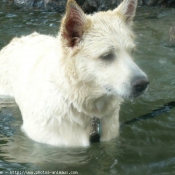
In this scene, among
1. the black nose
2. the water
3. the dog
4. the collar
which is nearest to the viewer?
the black nose

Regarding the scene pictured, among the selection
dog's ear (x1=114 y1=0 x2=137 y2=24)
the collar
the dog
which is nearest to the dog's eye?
the dog

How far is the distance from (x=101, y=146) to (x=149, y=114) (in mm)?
1474

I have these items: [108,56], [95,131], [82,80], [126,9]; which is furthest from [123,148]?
[126,9]

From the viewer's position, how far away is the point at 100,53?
166 inches

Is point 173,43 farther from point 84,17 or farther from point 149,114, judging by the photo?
point 84,17

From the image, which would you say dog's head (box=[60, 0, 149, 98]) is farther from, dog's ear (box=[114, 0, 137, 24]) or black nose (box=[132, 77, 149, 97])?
dog's ear (box=[114, 0, 137, 24])

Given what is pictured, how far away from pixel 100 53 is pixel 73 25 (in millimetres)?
439

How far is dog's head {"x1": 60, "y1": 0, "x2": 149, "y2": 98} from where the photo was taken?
13.6ft

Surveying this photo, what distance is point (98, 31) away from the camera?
4.29 meters

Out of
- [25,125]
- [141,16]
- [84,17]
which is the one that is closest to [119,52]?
[84,17]

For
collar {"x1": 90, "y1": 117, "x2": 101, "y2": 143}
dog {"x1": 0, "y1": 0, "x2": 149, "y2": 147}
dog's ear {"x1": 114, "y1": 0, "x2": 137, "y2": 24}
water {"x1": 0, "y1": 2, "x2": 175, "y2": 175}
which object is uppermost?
dog's ear {"x1": 114, "y1": 0, "x2": 137, "y2": 24}

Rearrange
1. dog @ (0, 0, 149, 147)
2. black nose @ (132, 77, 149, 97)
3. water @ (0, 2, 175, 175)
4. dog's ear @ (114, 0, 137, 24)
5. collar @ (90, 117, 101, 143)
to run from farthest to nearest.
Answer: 1. collar @ (90, 117, 101, 143)
2. water @ (0, 2, 175, 175)
3. dog's ear @ (114, 0, 137, 24)
4. dog @ (0, 0, 149, 147)
5. black nose @ (132, 77, 149, 97)

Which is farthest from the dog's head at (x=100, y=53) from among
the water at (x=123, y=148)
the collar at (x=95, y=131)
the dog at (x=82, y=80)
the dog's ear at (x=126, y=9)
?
the water at (x=123, y=148)

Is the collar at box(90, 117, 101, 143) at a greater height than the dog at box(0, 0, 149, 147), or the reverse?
the dog at box(0, 0, 149, 147)
